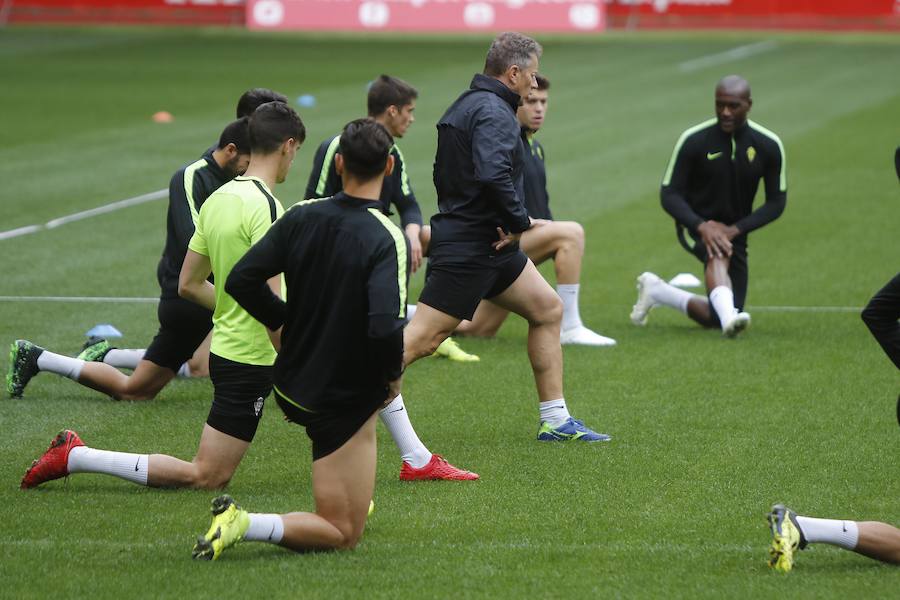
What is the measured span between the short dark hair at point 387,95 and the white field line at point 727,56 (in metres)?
24.0

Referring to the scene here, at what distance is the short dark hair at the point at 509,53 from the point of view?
8.20 meters

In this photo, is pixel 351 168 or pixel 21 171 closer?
pixel 351 168

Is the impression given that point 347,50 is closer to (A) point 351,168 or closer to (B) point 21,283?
(B) point 21,283

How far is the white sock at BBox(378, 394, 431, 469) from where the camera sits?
7.78 metres

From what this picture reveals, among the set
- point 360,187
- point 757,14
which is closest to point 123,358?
point 360,187

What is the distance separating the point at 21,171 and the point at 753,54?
21.3 meters

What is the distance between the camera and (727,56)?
35.7m

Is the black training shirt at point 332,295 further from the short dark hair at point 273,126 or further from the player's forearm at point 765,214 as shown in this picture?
the player's forearm at point 765,214

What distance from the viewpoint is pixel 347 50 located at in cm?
3750

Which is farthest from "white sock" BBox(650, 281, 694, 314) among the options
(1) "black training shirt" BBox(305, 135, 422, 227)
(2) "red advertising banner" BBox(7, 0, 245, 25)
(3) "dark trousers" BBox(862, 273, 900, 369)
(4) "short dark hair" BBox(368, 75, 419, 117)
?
(2) "red advertising banner" BBox(7, 0, 245, 25)

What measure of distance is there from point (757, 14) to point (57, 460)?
36.5m

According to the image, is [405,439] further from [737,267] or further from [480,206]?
[737,267]

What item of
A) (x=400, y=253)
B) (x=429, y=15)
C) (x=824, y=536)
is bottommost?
(x=429, y=15)

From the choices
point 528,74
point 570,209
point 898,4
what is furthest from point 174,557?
point 898,4
